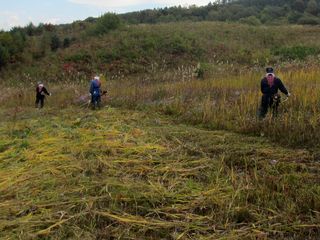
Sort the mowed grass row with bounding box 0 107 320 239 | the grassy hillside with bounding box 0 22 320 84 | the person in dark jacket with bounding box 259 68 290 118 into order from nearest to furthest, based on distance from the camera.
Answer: the mowed grass row with bounding box 0 107 320 239 → the person in dark jacket with bounding box 259 68 290 118 → the grassy hillside with bounding box 0 22 320 84

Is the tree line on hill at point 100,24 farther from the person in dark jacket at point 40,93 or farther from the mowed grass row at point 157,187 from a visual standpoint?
the mowed grass row at point 157,187

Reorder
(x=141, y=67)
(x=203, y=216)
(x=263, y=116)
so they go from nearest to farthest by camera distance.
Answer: (x=203, y=216)
(x=263, y=116)
(x=141, y=67)

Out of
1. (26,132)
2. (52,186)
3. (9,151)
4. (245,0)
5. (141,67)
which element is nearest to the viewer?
(52,186)

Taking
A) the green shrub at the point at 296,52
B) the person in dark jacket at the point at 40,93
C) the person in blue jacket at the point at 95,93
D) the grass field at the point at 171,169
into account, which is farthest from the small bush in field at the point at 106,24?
the grass field at the point at 171,169

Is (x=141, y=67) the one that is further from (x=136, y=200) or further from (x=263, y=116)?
(x=136, y=200)

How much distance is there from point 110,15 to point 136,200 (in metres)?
36.6

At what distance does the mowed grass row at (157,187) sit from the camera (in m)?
4.53

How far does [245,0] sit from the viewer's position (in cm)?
10294

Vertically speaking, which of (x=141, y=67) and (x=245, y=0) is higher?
(x=245, y=0)

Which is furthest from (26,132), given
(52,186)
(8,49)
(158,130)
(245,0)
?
(245,0)

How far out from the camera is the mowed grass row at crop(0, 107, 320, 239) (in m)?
4.53

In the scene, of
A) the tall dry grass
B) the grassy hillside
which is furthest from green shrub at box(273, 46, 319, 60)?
the tall dry grass

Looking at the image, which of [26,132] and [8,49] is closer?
[26,132]

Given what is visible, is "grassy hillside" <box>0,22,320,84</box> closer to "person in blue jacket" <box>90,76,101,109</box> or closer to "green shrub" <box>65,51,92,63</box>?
"green shrub" <box>65,51,92,63</box>
